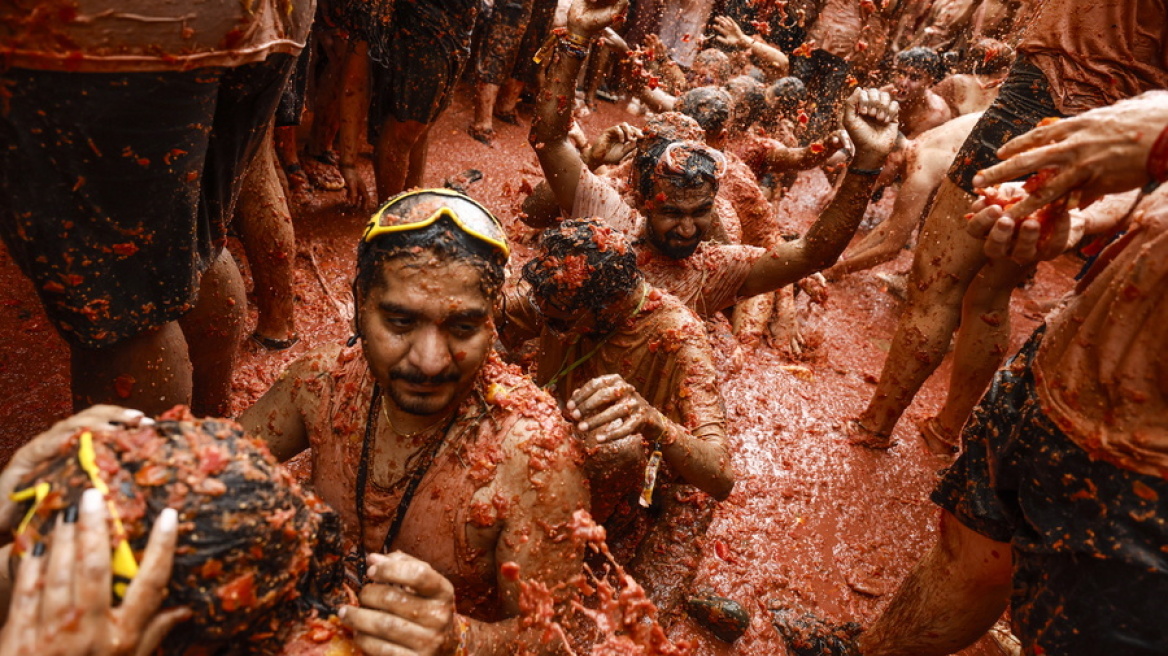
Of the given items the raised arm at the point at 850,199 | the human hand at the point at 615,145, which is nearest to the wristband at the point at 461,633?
the raised arm at the point at 850,199

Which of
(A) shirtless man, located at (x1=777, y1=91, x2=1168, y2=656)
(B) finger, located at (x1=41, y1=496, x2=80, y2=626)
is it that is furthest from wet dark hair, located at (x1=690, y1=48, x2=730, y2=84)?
(B) finger, located at (x1=41, y1=496, x2=80, y2=626)

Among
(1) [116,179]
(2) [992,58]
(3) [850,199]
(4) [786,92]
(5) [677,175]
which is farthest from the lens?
(2) [992,58]

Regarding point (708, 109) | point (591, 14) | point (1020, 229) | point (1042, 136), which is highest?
point (1042, 136)

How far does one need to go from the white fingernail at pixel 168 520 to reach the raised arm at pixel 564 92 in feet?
8.87

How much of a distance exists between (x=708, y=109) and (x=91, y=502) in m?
4.72

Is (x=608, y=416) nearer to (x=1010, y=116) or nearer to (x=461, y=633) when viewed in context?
(x=461, y=633)

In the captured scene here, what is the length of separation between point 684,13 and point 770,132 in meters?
3.23

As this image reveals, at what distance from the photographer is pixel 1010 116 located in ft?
9.41

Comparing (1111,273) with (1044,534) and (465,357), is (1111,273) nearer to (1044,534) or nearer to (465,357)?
(1044,534)

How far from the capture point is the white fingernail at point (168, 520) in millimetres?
1102

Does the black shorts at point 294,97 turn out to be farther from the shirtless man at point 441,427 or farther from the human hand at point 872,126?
the human hand at point 872,126

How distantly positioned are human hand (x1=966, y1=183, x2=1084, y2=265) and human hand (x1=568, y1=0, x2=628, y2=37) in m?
2.01

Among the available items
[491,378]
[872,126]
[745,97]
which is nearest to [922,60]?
[745,97]

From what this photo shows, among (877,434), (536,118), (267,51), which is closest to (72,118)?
(267,51)
